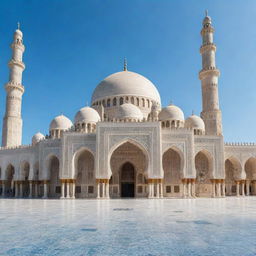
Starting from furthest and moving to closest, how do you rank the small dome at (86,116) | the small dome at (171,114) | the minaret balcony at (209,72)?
the minaret balcony at (209,72), the small dome at (171,114), the small dome at (86,116)

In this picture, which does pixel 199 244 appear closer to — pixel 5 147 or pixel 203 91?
pixel 203 91

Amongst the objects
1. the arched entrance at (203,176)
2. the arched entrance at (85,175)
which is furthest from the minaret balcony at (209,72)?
the arched entrance at (85,175)

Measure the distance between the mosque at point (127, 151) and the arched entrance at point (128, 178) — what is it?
0.23 feet

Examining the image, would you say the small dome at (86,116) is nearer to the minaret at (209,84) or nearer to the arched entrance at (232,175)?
the minaret at (209,84)

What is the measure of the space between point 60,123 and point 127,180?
7754 millimetres

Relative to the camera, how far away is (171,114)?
982 inches

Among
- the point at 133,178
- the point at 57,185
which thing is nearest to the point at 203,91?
the point at 133,178

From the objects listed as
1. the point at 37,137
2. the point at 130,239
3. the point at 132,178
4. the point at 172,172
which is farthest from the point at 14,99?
the point at 130,239

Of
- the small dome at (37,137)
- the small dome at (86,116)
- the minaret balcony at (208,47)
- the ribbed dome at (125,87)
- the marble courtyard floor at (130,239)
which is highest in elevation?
the minaret balcony at (208,47)

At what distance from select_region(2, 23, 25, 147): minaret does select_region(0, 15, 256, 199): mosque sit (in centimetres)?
8

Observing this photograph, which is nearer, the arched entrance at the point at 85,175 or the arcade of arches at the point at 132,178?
the arcade of arches at the point at 132,178

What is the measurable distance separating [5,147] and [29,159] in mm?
3050

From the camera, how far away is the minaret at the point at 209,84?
2479 centimetres

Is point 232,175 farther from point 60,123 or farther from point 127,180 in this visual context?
point 60,123
